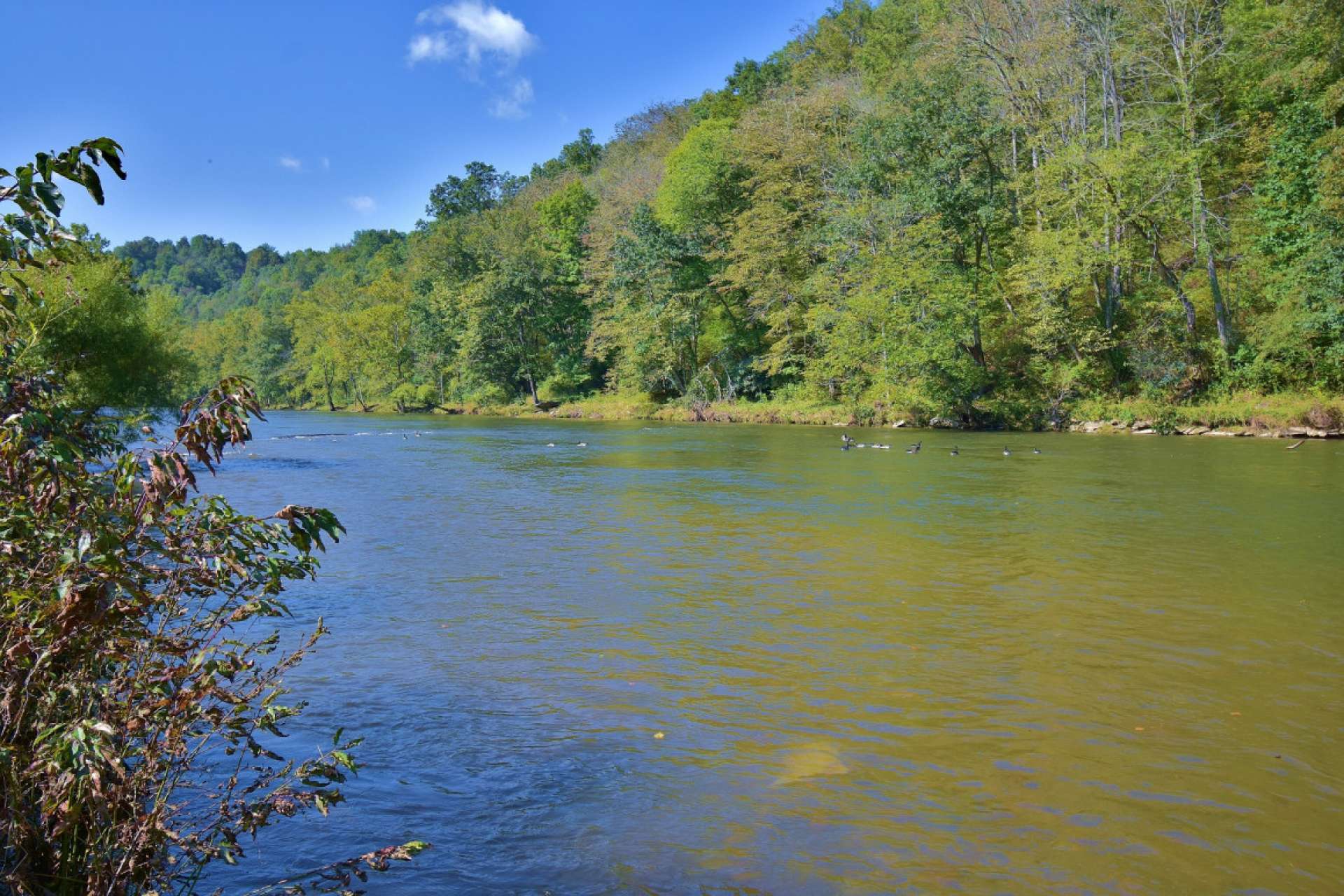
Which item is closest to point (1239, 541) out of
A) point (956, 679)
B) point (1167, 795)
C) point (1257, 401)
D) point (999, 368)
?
point (956, 679)

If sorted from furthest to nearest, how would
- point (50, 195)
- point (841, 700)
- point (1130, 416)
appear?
point (1130, 416) → point (841, 700) → point (50, 195)

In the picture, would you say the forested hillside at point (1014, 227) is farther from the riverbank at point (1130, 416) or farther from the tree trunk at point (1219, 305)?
the riverbank at point (1130, 416)

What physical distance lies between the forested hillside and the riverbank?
74cm

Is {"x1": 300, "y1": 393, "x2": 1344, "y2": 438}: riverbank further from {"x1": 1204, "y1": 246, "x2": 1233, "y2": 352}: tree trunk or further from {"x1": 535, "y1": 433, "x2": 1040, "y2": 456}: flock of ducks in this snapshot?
{"x1": 535, "y1": 433, "x2": 1040, "y2": 456}: flock of ducks

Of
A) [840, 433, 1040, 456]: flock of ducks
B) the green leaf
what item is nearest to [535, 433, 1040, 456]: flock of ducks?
[840, 433, 1040, 456]: flock of ducks

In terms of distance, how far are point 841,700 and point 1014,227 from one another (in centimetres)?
3973

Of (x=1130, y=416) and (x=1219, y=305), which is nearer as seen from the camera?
(x=1130, y=416)

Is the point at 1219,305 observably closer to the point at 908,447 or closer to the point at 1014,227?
the point at 1014,227

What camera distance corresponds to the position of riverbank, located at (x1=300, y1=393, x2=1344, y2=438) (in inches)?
1165

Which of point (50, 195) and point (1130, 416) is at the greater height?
point (50, 195)

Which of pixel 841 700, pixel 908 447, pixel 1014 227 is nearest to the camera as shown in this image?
pixel 841 700

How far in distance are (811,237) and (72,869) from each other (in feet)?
154

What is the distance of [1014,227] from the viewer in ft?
136

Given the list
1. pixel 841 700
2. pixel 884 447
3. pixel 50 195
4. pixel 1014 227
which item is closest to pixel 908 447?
pixel 884 447
